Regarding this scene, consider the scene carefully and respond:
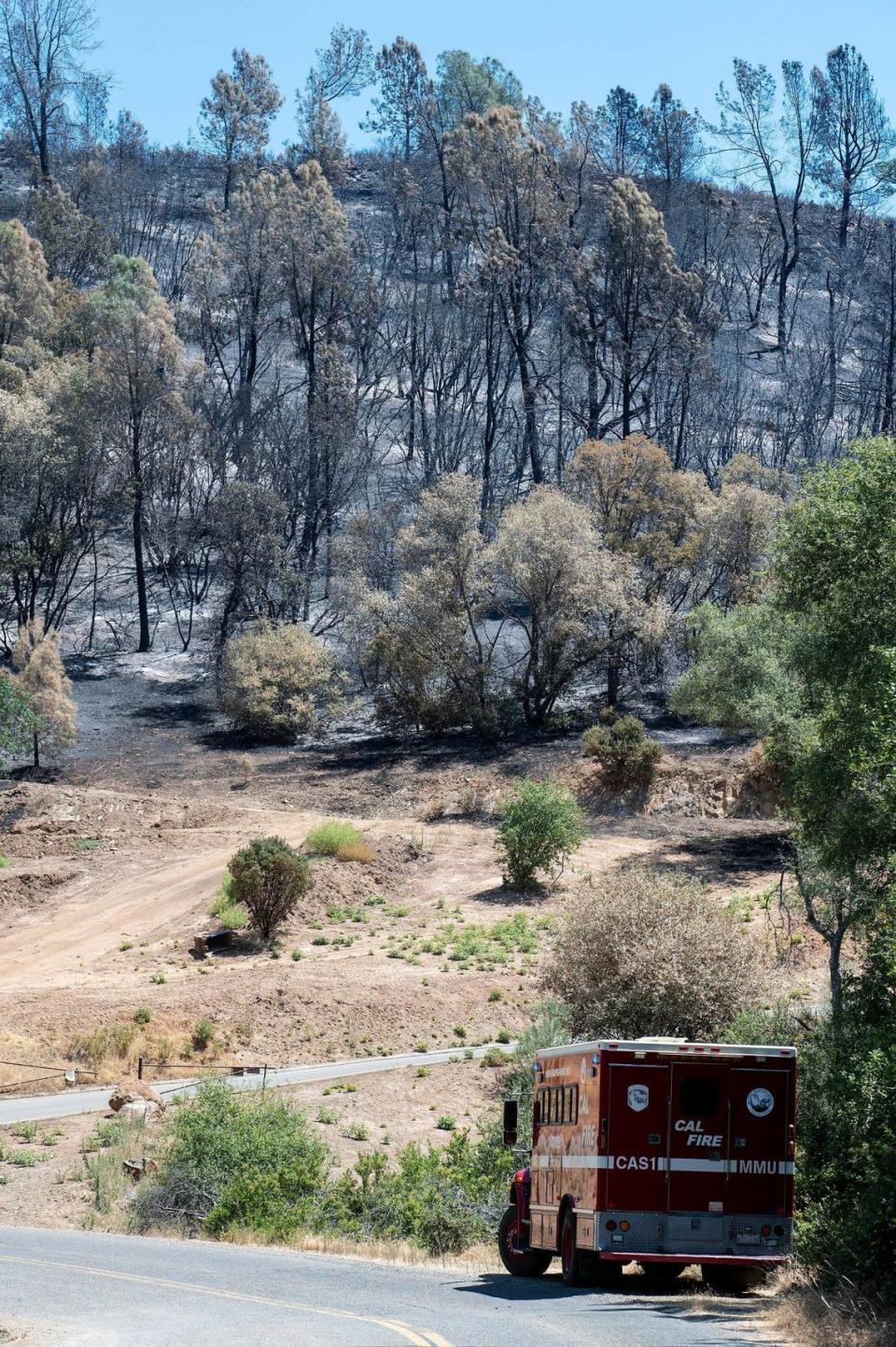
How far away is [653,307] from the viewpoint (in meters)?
77.6

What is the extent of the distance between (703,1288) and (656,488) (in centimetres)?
5157

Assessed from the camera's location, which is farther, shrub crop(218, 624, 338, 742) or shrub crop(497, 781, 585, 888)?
shrub crop(218, 624, 338, 742)

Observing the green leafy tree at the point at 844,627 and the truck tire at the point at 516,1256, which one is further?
the green leafy tree at the point at 844,627

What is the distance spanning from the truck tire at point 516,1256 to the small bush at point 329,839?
1049 inches

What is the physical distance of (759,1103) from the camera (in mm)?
14172

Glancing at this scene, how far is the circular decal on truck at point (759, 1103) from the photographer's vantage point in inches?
558

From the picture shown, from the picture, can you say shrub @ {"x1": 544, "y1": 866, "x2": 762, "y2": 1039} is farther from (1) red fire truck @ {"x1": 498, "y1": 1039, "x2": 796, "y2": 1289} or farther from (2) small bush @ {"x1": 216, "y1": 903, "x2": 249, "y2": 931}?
(1) red fire truck @ {"x1": 498, "y1": 1039, "x2": 796, "y2": 1289}

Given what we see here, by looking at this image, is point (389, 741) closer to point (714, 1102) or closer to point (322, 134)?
point (714, 1102)

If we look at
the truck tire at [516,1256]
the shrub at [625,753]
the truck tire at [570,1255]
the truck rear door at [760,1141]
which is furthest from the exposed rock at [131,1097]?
the shrub at [625,753]

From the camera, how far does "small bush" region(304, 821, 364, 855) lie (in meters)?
42.8

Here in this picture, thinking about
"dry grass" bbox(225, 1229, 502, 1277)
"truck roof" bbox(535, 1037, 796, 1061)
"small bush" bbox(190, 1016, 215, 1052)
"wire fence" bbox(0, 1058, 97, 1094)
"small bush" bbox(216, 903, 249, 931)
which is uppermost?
"truck roof" bbox(535, 1037, 796, 1061)

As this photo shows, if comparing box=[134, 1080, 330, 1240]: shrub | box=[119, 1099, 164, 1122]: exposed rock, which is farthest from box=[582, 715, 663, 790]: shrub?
box=[134, 1080, 330, 1240]: shrub

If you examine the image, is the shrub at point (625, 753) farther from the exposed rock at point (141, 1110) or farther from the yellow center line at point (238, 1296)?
the yellow center line at point (238, 1296)

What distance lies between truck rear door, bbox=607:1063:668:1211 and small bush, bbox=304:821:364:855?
2910 centimetres
